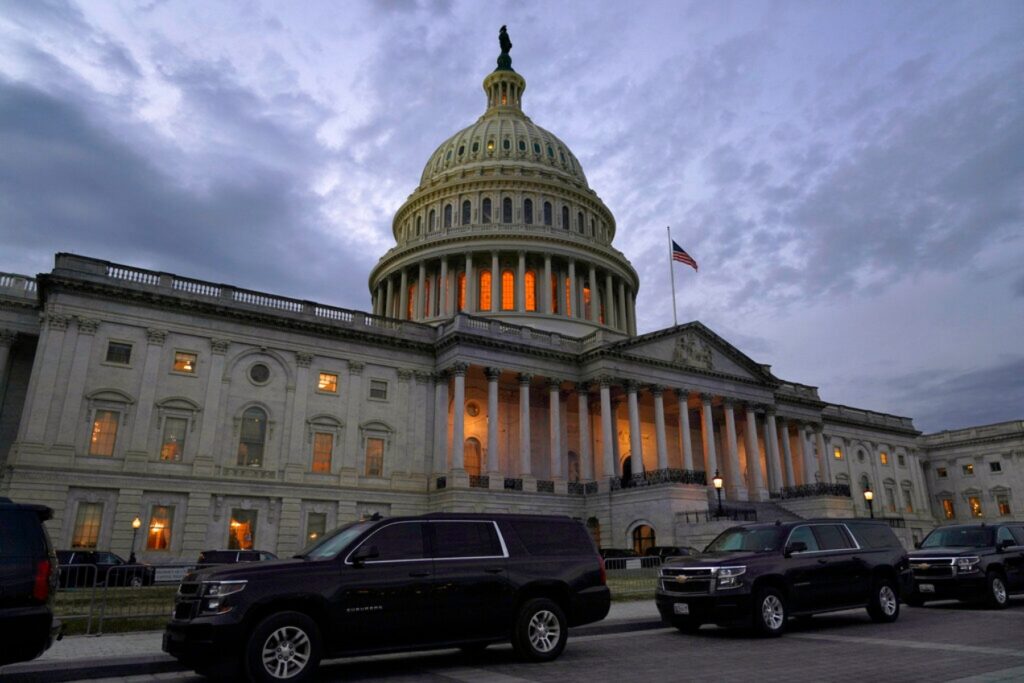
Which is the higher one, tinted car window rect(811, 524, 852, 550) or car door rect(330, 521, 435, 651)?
tinted car window rect(811, 524, 852, 550)

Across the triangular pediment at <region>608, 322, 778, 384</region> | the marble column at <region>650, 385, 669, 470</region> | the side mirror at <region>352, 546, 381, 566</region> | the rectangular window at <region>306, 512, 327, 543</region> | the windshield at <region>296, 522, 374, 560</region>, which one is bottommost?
the side mirror at <region>352, 546, 381, 566</region>

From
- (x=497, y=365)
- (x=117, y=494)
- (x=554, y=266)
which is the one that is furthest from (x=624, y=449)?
(x=117, y=494)

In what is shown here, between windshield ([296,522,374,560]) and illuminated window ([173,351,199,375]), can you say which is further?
illuminated window ([173,351,199,375])

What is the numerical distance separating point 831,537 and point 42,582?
571 inches

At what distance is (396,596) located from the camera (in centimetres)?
998

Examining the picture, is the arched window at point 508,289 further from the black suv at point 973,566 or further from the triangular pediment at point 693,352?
the black suv at point 973,566

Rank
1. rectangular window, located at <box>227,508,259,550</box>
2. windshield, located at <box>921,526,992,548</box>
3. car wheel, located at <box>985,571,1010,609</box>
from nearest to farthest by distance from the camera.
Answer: car wheel, located at <box>985,571,1010,609</box> < windshield, located at <box>921,526,992,548</box> < rectangular window, located at <box>227,508,259,550</box>

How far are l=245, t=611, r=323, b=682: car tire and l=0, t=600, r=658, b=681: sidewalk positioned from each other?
2.87 meters

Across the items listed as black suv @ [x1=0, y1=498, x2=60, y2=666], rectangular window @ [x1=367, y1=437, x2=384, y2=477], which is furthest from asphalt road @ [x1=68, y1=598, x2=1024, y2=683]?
rectangular window @ [x1=367, y1=437, x2=384, y2=477]

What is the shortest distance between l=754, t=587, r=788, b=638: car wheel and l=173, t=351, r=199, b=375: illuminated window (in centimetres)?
3406

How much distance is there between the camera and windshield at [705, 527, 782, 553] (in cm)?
1446

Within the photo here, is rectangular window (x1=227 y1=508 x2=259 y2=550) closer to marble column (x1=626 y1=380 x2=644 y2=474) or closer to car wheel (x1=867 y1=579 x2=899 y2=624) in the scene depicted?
marble column (x1=626 y1=380 x2=644 y2=474)

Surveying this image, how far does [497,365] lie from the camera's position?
46719 mm

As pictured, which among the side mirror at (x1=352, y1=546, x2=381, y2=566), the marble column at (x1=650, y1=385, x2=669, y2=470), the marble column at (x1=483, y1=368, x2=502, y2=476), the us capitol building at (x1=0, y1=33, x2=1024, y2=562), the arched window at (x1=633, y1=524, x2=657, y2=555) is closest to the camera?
the side mirror at (x1=352, y1=546, x2=381, y2=566)
